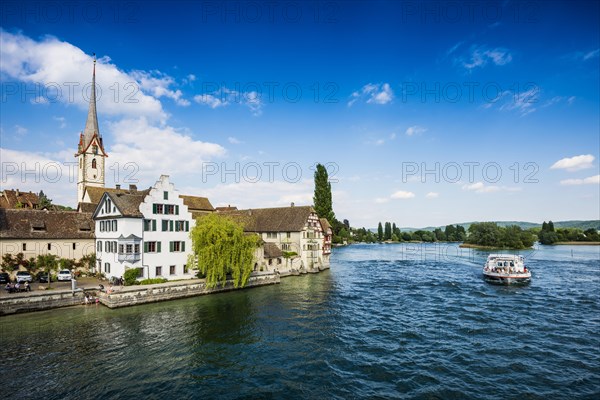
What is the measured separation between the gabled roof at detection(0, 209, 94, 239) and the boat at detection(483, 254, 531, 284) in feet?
191

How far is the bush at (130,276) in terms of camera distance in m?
37.3

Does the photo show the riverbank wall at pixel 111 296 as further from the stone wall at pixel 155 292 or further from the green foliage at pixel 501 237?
the green foliage at pixel 501 237

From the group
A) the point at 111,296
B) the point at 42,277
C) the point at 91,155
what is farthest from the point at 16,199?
the point at 111,296

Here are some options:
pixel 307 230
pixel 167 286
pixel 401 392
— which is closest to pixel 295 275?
pixel 307 230

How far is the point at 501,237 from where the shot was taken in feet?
411

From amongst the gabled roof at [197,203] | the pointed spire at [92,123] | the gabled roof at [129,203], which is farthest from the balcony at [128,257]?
the pointed spire at [92,123]

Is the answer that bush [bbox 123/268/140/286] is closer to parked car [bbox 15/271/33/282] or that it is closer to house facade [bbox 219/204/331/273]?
parked car [bbox 15/271/33/282]

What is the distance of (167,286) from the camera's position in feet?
121

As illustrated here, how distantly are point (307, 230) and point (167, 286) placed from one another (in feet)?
97.9

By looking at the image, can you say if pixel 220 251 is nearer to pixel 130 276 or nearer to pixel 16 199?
pixel 130 276

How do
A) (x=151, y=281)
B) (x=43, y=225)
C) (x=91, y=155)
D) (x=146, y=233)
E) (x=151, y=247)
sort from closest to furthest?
(x=151, y=281)
(x=146, y=233)
(x=151, y=247)
(x=43, y=225)
(x=91, y=155)

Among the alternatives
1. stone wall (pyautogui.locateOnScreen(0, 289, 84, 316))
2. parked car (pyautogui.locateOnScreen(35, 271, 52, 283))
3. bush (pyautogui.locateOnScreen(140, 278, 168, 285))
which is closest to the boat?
bush (pyautogui.locateOnScreen(140, 278, 168, 285))

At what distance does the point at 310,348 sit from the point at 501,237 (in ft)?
409

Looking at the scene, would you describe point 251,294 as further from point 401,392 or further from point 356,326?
point 401,392
